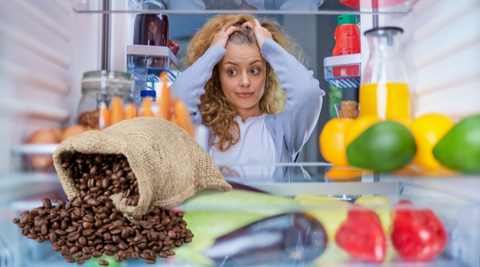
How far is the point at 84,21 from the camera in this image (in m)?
0.86

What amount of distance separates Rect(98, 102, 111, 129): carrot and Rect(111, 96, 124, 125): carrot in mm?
13

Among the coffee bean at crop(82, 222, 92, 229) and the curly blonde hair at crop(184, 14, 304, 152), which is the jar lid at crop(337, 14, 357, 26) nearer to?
the curly blonde hair at crop(184, 14, 304, 152)

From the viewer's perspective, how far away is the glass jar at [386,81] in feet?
2.17

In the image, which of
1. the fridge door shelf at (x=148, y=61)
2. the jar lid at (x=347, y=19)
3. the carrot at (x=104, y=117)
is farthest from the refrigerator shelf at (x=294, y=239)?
the jar lid at (x=347, y=19)

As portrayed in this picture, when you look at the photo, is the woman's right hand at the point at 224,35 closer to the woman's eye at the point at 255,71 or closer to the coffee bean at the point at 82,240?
the woman's eye at the point at 255,71

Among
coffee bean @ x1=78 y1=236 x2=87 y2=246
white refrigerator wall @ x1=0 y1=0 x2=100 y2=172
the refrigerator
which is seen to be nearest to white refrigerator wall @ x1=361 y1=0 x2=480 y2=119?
the refrigerator

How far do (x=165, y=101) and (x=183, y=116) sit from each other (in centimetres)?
7

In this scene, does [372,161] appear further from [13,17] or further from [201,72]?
[13,17]

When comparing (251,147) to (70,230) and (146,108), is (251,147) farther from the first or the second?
(70,230)

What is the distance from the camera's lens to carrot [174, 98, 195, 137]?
938 millimetres

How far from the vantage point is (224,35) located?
1.06 meters

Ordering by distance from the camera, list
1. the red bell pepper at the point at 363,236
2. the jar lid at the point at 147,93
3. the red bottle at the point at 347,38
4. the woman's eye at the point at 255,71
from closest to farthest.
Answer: the red bell pepper at the point at 363,236 → the jar lid at the point at 147,93 → the red bottle at the point at 347,38 → the woman's eye at the point at 255,71

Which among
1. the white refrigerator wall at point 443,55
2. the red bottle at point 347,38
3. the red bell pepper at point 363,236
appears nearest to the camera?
the red bell pepper at point 363,236

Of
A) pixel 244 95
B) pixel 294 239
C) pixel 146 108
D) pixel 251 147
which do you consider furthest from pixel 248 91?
pixel 294 239
